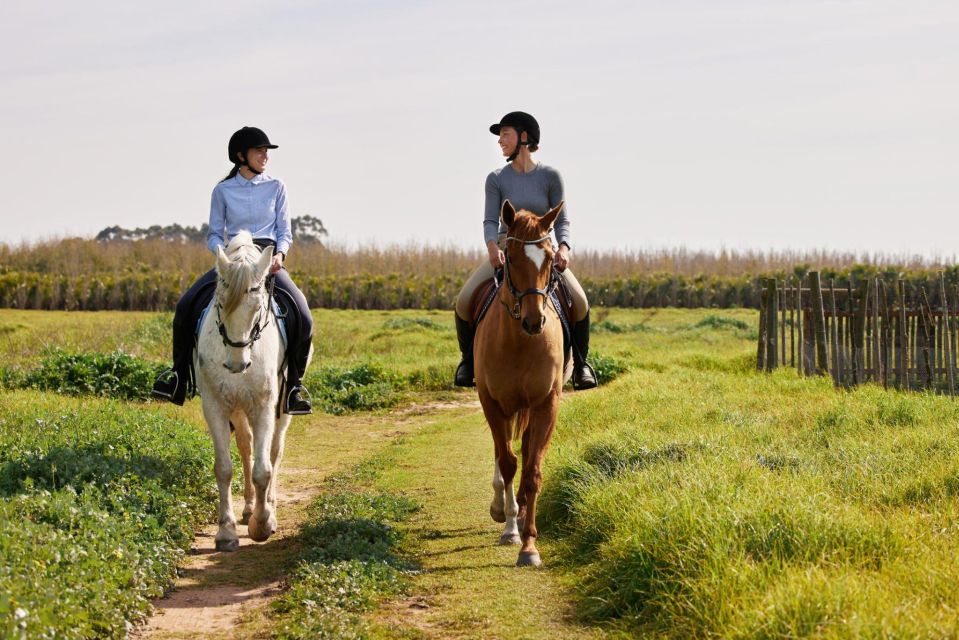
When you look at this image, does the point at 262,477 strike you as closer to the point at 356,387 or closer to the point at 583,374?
the point at 583,374

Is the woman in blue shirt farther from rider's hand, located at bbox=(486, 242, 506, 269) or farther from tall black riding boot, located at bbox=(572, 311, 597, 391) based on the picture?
tall black riding boot, located at bbox=(572, 311, 597, 391)

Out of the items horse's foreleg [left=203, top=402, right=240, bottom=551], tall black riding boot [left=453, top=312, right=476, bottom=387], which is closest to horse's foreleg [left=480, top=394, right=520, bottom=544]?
tall black riding boot [left=453, top=312, right=476, bottom=387]

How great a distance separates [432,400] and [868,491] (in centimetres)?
1018

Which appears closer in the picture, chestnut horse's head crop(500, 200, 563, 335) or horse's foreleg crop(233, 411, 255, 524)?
chestnut horse's head crop(500, 200, 563, 335)

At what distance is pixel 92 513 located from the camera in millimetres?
5902

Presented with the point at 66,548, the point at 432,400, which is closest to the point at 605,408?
the point at 432,400

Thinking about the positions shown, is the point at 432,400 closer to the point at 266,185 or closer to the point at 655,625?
the point at 266,185

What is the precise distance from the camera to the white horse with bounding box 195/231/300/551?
6.76 metres

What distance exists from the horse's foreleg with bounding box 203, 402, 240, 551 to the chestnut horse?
197cm

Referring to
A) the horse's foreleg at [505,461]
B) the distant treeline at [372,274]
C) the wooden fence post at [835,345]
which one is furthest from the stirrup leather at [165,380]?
the distant treeline at [372,274]

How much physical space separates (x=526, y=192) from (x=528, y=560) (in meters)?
2.89

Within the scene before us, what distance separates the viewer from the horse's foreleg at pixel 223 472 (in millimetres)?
7215

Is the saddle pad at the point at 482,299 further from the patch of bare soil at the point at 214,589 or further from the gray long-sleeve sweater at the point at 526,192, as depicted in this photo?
the patch of bare soil at the point at 214,589

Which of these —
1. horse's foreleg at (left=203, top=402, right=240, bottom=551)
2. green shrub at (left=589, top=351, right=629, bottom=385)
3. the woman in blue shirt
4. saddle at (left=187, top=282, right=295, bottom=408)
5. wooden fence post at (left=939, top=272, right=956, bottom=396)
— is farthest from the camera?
green shrub at (left=589, top=351, right=629, bottom=385)
